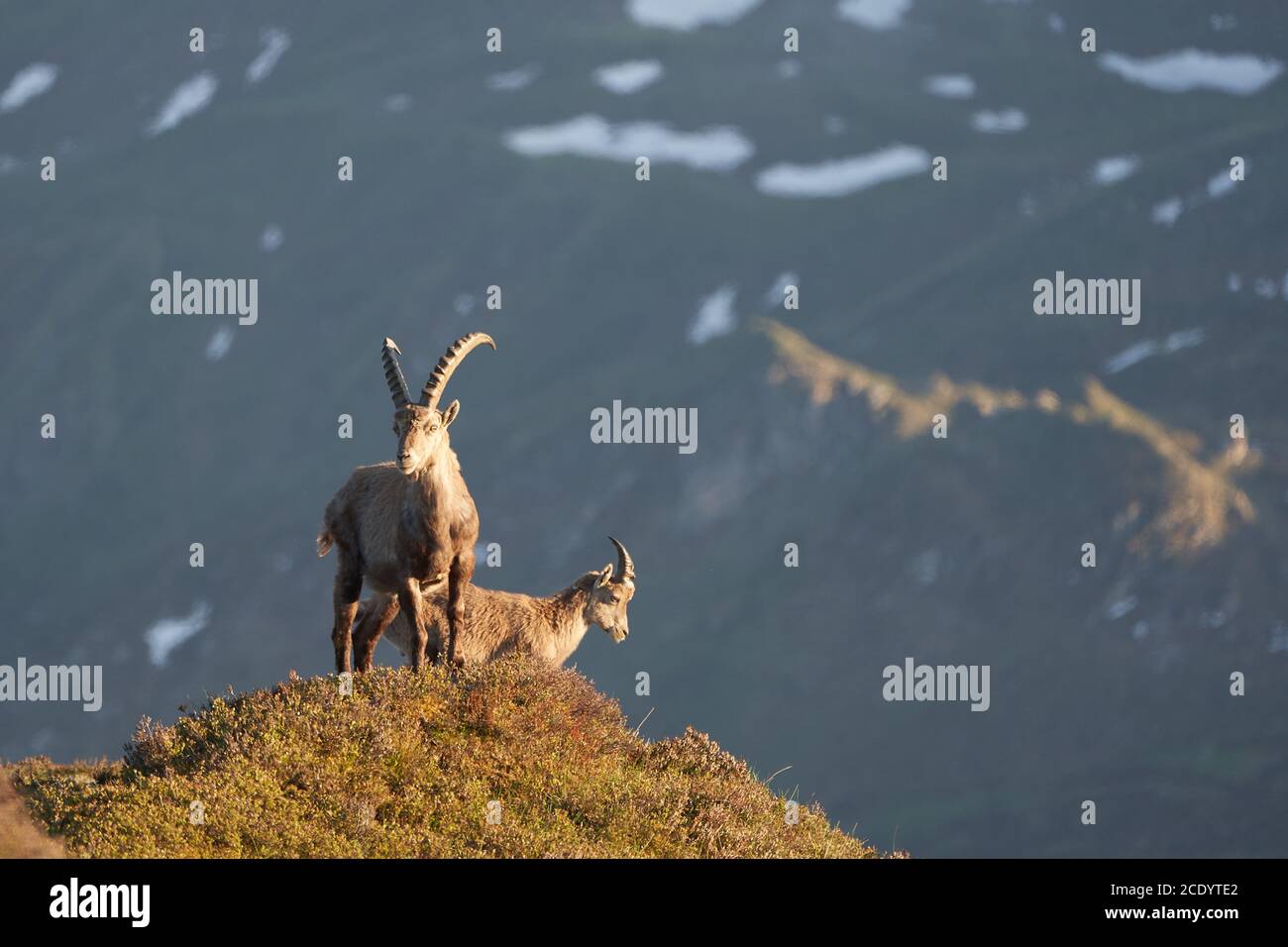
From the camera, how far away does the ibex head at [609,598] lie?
80.9ft

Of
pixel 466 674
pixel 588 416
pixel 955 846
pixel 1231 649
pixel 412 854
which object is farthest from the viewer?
pixel 588 416

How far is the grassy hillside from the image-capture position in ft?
49.0

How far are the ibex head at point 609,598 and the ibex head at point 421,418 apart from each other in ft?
21.6

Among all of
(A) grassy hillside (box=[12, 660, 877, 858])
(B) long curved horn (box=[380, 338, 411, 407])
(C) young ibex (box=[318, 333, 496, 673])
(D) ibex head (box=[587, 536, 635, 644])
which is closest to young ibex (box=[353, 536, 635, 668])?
(D) ibex head (box=[587, 536, 635, 644])

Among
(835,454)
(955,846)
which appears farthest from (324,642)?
(955,846)

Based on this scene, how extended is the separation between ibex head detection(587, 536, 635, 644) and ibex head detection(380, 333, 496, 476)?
21.6 feet

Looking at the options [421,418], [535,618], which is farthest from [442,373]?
[535,618]

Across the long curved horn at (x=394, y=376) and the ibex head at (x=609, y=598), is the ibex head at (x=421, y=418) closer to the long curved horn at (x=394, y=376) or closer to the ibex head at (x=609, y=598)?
the long curved horn at (x=394, y=376)

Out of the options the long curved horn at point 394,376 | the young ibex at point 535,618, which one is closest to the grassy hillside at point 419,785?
the long curved horn at point 394,376

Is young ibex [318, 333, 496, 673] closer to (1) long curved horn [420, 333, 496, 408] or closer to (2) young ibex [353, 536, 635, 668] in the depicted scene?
(1) long curved horn [420, 333, 496, 408]

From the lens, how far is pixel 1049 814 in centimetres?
14975

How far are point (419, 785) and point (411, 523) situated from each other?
114 inches
